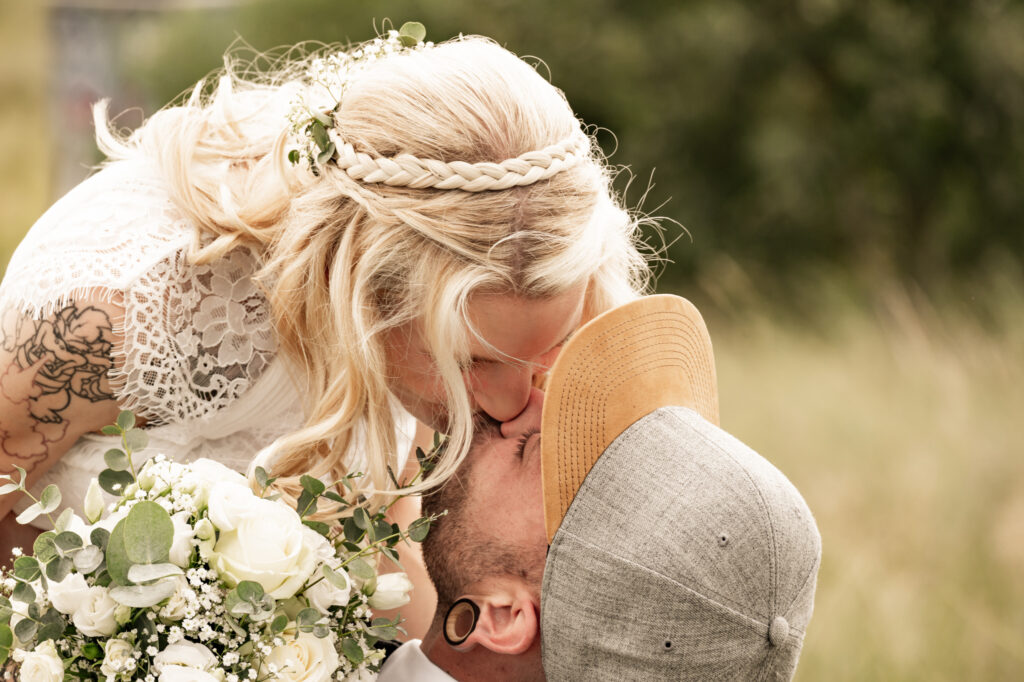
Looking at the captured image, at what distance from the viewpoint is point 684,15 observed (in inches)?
463

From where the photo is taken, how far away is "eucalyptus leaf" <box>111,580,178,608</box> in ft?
5.63

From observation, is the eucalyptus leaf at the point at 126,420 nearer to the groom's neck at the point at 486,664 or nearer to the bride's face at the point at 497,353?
the bride's face at the point at 497,353

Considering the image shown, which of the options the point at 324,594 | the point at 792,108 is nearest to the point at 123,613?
the point at 324,594

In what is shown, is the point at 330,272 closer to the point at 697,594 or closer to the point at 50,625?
the point at 50,625

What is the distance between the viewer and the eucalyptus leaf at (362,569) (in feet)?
6.53

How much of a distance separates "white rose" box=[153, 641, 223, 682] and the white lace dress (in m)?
0.71

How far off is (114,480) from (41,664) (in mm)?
340

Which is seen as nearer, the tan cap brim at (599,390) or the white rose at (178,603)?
the white rose at (178,603)

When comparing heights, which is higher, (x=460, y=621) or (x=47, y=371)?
(x=47, y=371)

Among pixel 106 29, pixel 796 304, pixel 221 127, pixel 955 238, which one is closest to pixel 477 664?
pixel 221 127

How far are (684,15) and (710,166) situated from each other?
1.79 meters

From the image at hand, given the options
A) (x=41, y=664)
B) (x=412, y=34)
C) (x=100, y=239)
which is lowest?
(x=41, y=664)

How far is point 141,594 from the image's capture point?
172 centimetres

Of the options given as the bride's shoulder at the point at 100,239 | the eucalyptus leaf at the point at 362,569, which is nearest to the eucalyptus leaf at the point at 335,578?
the eucalyptus leaf at the point at 362,569
